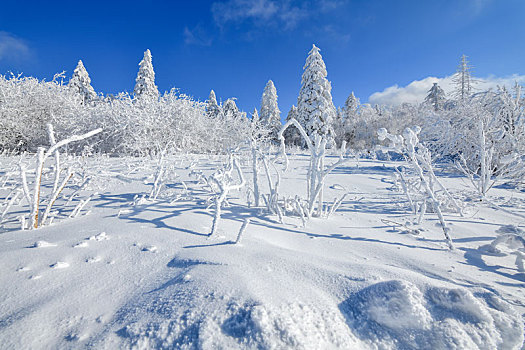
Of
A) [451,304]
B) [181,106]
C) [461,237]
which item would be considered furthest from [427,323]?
[181,106]

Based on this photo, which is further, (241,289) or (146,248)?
(146,248)

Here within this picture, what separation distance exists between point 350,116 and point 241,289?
31916 millimetres

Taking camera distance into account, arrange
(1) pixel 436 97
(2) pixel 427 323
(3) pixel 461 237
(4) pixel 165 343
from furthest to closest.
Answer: (1) pixel 436 97, (3) pixel 461 237, (2) pixel 427 323, (4) pixel 165 343

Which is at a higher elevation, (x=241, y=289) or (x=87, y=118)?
(x=87, y=118)

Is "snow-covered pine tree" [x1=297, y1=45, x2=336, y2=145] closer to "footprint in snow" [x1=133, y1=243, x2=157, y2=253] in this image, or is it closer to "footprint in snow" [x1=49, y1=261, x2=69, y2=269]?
"footprint in snow" [x1=133, y1=243, x2=157, y2=253]

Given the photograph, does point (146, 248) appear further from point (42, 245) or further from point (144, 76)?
point (144, 76)

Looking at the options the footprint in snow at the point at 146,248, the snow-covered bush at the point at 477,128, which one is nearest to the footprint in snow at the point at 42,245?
the footprint in snow at the point at 146,248

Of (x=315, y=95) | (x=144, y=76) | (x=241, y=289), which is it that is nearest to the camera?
(x=241, y=289)

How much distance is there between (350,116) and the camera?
29.4 metres

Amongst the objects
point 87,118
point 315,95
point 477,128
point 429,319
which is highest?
point 315,95

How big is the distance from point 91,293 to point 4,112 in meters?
7.92

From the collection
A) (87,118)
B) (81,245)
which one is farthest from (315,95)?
(81,245)

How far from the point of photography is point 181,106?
7137 millimetres

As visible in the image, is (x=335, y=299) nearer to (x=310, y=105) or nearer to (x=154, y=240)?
(x=154, y=240)
